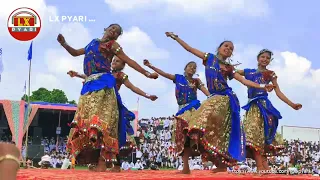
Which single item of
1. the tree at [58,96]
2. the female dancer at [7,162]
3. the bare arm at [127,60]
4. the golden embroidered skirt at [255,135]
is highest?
the tree at [58,96]

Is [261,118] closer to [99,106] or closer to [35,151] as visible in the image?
[99,106]

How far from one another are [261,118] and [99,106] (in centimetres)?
254

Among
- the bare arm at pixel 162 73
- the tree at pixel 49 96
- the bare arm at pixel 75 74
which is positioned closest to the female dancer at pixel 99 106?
the bare arm at pixel 75 74

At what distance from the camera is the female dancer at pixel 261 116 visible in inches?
270

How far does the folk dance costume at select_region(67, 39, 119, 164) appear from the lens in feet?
19.1

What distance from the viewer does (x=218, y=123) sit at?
5.75m

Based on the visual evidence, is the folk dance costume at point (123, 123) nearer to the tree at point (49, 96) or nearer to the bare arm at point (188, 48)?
the bare arm at point (188, 48)

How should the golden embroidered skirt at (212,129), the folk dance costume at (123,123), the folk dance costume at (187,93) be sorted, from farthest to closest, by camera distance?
the folk dance costume at (187,93)
the folk dance costume at (123,123)
the golden embroidered skirt at (212,129)

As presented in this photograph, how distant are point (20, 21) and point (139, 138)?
1254 cm

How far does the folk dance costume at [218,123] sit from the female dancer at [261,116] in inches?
37.8

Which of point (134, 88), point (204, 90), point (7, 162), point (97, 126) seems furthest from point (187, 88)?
point (7, 162)

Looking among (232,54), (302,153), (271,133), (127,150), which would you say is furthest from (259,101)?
(302,153)

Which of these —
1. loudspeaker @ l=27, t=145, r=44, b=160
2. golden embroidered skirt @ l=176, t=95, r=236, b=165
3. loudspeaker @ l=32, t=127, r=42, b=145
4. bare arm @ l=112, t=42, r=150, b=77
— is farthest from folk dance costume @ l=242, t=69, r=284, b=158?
loudspeaker @ l=32, t=127, r=42, b=145

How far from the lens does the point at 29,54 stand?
22.1 m
